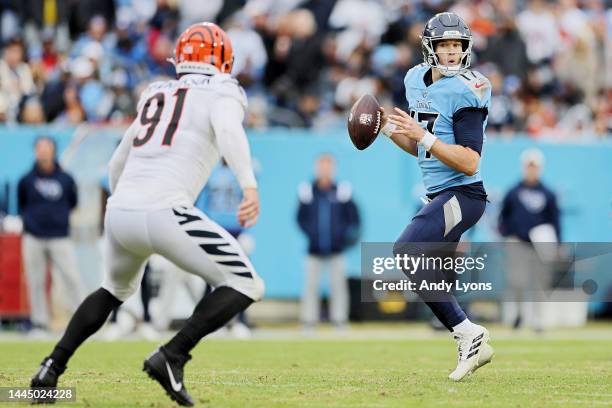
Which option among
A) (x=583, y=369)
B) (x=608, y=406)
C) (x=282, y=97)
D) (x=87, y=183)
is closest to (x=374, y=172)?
(x=282, y=97)

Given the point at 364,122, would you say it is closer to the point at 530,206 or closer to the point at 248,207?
the point at 248,207

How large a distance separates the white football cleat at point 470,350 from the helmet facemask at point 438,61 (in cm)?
152

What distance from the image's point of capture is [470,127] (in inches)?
267

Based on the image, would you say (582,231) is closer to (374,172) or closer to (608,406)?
(374,172)

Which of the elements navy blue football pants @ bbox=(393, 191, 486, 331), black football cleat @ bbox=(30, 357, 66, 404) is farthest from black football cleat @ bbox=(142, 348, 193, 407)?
navy blue football pants @ bbox=(393, 191, 486, 331)

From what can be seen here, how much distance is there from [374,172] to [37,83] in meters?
4.36

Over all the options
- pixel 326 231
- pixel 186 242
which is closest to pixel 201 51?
pixel 186 242

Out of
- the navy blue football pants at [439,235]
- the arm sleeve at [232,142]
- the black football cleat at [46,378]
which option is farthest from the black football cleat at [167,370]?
the navy blue football pants at [439,235]

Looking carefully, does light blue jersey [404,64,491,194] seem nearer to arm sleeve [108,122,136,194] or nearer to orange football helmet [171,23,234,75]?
orange football helmet [171,23,234,75]

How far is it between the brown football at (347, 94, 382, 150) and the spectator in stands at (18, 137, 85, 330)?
20.7 feet

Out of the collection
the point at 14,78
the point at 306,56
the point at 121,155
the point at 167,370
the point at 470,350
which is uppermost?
the point at 306,56

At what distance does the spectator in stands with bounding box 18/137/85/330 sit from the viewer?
12.5 meters

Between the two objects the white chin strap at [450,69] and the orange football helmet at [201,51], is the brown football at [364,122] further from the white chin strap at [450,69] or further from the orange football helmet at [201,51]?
the orange football helmet at [201,51]

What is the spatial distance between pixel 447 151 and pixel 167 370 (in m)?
2.15
